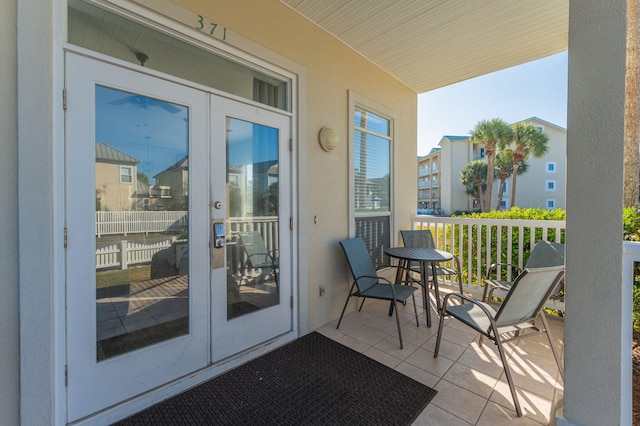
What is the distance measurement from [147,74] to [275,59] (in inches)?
43.1

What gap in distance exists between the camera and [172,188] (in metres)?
1.98

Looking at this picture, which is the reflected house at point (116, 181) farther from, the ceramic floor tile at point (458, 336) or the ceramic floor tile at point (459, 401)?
the ceramic floor tile at point (458, 336)

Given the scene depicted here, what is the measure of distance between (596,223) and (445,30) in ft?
8.56

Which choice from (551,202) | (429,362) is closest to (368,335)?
(429,362)

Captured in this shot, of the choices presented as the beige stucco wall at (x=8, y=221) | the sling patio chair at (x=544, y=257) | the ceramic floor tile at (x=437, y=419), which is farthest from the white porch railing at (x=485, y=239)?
the beige stucco wall at (x=8, y=221)

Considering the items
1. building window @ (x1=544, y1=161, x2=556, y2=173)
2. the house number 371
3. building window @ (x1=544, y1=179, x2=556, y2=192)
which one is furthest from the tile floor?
building window @ (x1=544, y1=161, x2=556, y2=173)

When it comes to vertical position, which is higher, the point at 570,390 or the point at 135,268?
the point at 135,268

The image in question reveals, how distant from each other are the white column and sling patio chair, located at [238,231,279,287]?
2.10 metres

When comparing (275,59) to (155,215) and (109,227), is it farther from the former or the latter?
(109,227)

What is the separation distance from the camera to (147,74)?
6.00 ft

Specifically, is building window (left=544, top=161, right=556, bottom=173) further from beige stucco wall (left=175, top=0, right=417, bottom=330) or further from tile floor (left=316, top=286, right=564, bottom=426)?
beige stucco wall (left=175, top=0, right=417, bottom=330)

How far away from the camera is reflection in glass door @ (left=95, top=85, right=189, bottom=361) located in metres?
1.72

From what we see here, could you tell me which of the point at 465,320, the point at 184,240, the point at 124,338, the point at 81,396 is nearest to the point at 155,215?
the point at 184,240

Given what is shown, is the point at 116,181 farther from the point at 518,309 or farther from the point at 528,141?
the point at 528,141
